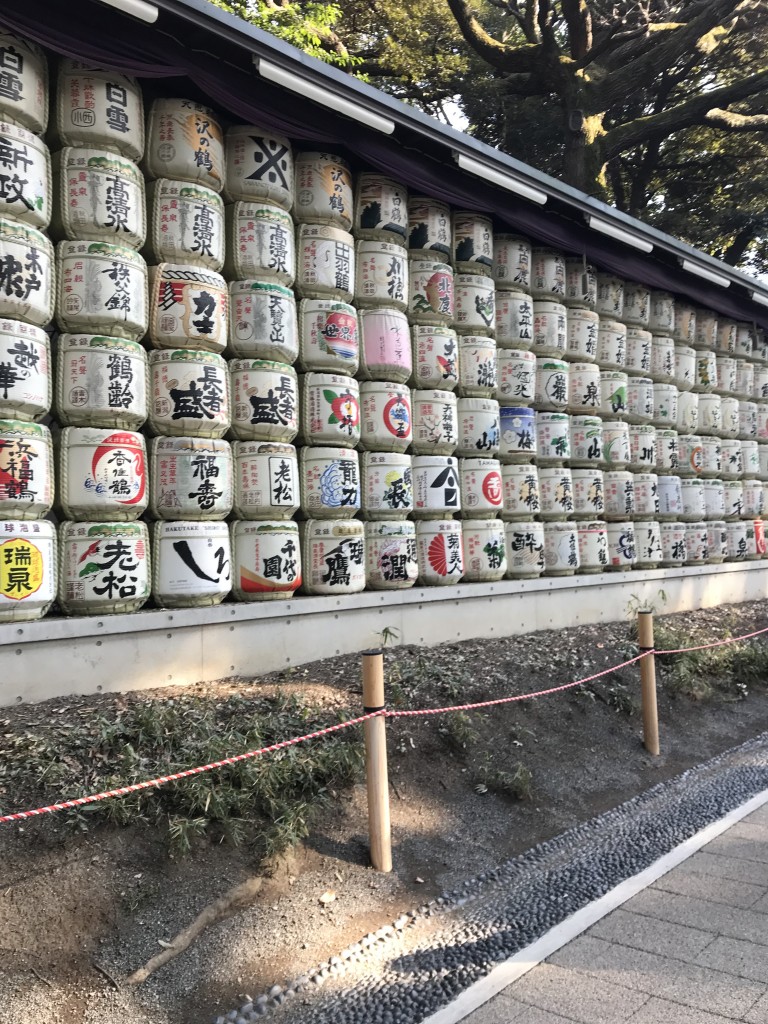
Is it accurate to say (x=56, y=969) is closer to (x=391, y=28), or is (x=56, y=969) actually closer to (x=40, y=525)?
(x=40, y=525)

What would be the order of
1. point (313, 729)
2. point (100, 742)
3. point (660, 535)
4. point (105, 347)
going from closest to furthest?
1. point (100, 742)
2. point (313, 729)
3. point (105, 347)
4. point (660, 535)

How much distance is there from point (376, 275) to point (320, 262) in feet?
1.76

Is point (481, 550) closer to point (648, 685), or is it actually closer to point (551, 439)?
point (551, 439)

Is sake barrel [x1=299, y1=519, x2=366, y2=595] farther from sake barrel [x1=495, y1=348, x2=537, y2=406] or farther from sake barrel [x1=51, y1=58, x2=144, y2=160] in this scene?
sake barrel [x1=51, y1=58, x2=144, y2=160]

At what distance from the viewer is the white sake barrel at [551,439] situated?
7.81m

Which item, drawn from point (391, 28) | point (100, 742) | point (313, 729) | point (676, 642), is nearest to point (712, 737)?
point (676, 642)

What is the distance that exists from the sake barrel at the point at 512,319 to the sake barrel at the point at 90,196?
363cm

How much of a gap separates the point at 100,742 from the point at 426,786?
176 centimetres

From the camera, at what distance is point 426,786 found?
15.1 ft

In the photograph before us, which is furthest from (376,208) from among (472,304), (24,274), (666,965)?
(666,965)

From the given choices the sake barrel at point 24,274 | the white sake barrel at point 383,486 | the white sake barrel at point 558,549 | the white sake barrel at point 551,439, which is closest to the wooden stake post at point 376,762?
the white sake barrel at point 383,486

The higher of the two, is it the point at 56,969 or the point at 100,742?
the point at 100,742

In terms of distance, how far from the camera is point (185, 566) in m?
5.13

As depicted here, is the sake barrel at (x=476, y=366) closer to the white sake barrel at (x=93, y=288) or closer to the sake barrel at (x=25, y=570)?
the white sake barrel at (x=93, y=288)
